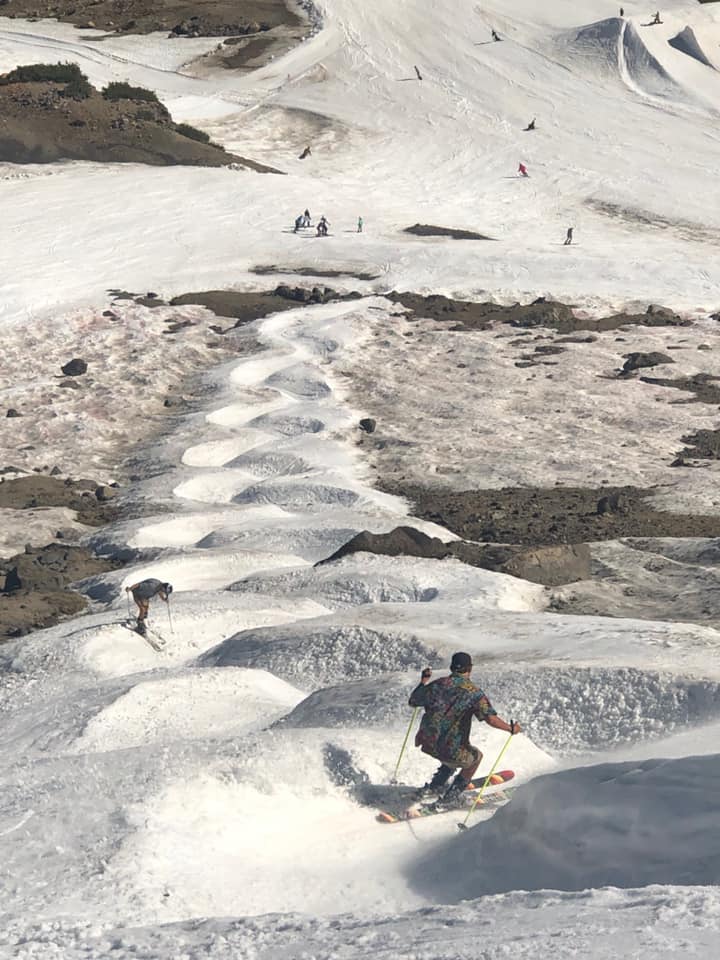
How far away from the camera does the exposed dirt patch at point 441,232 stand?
5319 cm

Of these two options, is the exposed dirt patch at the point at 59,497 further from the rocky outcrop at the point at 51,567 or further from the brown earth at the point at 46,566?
the rocky outcrop at the point at 51,567

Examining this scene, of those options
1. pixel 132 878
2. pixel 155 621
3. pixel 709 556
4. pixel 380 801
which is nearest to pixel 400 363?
pixel 709 556

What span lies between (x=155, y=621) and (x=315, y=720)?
545 cm

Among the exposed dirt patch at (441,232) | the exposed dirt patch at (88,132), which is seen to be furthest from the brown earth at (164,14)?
the exposed dirt patch at (441,232)

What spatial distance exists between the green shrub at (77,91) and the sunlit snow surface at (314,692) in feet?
45.8

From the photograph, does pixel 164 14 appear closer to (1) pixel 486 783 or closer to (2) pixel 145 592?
(2) pixel 145 592

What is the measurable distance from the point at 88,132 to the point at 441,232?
752 inches

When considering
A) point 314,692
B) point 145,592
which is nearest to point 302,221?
point 145,592

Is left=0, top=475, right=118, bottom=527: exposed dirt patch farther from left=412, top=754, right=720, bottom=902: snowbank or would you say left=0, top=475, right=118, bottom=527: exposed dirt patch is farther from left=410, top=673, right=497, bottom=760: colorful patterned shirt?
left=412, top=754, right=720, bottom=902: snowbank

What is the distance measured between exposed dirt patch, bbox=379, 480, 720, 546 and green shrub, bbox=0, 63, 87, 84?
4719cm

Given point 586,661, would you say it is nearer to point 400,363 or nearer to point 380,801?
point 380,801

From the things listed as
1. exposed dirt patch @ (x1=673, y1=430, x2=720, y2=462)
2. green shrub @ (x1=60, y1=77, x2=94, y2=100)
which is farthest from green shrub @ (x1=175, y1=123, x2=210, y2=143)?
exposed dirt patch @ (x1=673, y1=430, x2=720, y2=462)

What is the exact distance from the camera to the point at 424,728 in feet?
42.7

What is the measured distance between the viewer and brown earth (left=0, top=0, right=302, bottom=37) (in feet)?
287
